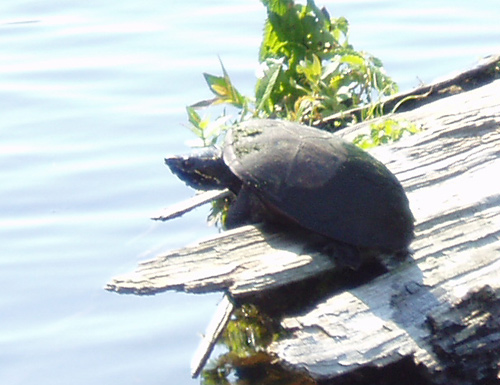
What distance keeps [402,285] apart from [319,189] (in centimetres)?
45

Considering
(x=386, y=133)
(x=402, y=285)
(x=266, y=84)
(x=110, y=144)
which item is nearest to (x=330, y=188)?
(x=402, y=285)

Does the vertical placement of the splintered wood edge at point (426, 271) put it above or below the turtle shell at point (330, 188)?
below

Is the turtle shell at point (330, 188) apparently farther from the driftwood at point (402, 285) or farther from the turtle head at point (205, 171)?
the turtle head at point (205, 171)

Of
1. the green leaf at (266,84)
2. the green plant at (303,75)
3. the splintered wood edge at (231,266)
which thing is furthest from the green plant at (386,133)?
the splintered wood edge at (231,266)

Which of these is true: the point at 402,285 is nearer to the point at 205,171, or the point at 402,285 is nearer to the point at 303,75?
the point at 205,171

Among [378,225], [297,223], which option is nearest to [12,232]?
[297,223]

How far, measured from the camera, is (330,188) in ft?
10.7

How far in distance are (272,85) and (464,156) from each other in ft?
3.79

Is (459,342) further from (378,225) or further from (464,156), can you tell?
(464,156)

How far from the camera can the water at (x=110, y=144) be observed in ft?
12.4

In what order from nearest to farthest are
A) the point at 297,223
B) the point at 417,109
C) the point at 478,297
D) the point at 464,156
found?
the point at 478,297 → the point at 297,223 → the point at 464,156 → the point at 417,109

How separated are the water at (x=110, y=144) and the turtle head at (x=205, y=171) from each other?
1.59 feet

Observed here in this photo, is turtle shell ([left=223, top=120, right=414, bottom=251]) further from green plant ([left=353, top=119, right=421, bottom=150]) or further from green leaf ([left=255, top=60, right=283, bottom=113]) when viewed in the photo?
green leaf ([left=255, top=60, right=283, bottom=113])

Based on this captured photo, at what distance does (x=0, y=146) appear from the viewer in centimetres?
534
